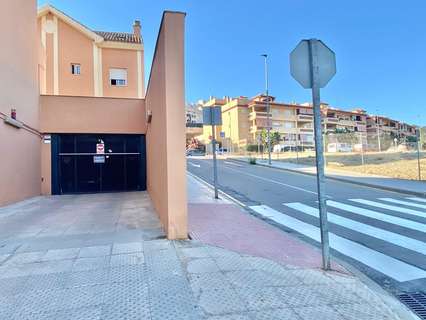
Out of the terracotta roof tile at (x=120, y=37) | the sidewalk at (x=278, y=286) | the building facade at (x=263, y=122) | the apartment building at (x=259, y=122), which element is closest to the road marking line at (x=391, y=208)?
the sidewalk at (x=278, y=286)

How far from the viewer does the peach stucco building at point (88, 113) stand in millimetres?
5711

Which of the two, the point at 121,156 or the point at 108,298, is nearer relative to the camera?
the point at 108,298

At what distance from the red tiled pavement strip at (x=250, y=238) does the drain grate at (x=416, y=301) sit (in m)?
0.80

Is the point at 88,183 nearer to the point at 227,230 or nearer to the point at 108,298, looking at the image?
the point at 227,230

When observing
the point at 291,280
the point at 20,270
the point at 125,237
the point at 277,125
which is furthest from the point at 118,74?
the point at 277,125

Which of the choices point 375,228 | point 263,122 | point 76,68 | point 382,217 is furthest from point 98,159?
point 263,122

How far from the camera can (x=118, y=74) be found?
20609 mm

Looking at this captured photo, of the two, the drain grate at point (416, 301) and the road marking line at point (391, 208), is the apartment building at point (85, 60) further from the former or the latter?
the drain grate at point (416, 301)

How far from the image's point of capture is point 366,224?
24.1 ft

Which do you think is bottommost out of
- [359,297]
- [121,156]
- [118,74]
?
[359,297]

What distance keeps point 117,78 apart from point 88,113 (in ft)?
21.2

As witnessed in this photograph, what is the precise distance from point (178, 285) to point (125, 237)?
2.64 m

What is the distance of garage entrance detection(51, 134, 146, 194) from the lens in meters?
15.1

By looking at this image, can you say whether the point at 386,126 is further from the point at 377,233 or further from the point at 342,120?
the point at 377,233
